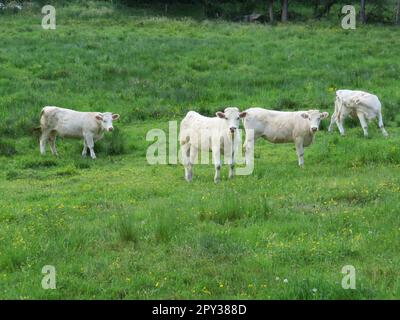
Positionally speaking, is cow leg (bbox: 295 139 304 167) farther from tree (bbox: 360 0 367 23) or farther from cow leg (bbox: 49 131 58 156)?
tree (bbox: 360 0 367 23)

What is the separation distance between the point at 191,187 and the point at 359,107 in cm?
655

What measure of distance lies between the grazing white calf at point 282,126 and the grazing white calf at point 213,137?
1380 millimetres

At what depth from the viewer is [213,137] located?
45.3 feet

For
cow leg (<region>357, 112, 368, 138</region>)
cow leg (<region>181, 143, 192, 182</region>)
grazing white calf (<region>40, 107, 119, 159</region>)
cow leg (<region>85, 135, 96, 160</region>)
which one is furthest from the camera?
grazing white calf (<region>40, 107, 119, 159</region>)

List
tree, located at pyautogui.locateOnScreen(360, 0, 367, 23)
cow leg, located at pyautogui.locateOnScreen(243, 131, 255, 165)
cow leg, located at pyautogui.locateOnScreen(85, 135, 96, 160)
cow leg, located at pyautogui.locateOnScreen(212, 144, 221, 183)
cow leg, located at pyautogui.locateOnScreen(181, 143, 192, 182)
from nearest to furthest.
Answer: cow leg, located at pyautogui.locateOnScreen(212, 144, 221, 183) → cow leg, located at pyautogui.locateOnScreen(181, 143, 192, 182) → cow leg, located at pyautogui.locateOnScreen(243, 131, 255, 165) → cow leg, located at pyautogui.locateOnScreen(85, 135, 96, 160) → tree, located at pyautogui.locateOnScreen(360, 0, 367, 23)

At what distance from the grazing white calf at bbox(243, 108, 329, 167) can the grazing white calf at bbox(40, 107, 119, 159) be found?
4.28 metres

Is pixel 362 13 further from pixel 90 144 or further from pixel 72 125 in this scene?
pixel 90 144

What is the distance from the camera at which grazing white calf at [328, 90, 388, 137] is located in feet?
57.7

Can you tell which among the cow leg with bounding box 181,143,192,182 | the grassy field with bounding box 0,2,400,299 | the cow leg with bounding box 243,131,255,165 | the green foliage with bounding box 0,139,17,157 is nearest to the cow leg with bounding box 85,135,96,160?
the grassy field with bounding box 0,2,400,299

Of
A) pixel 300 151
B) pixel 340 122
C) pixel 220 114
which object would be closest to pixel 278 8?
pixel 340 122
